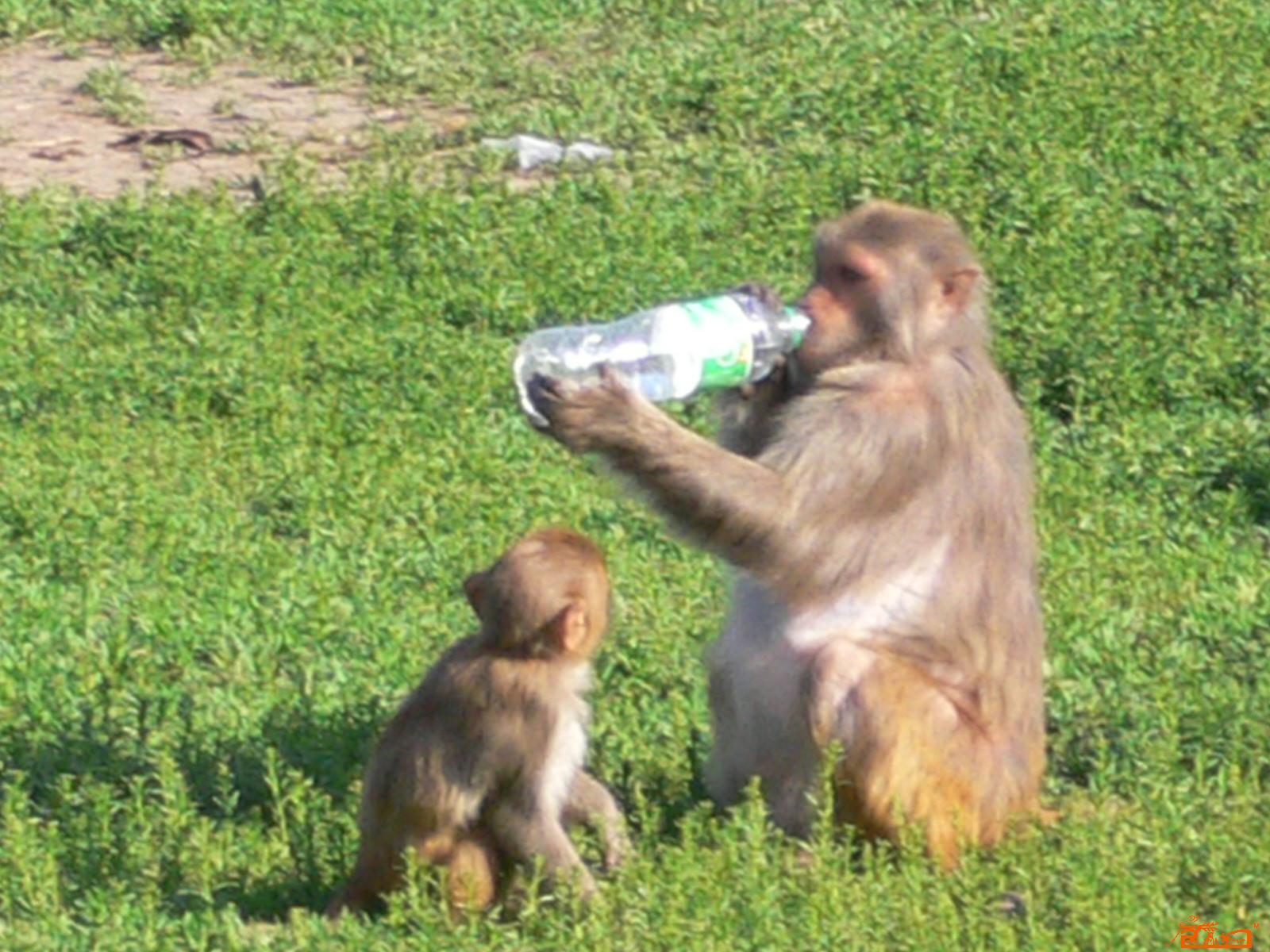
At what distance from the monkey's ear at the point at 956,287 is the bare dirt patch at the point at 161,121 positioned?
18.1ft

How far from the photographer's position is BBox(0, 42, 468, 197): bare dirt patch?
1197 cm

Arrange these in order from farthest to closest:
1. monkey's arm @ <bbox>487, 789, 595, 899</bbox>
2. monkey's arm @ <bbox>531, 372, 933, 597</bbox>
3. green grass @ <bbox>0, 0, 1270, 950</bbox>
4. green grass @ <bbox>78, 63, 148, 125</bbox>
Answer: green grass @ <bbox>78, 63, 148, 125</bbox> < monkey's arm @ <bbox>531, 372, 933, 597</bbox> < green grass @ <bbox>0, 0, 1270, 950</bbox> < monkey's arm @ <bbox>487, 789, 595, 899</bbox>

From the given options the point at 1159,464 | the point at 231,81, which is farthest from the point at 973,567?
the point at 231,81

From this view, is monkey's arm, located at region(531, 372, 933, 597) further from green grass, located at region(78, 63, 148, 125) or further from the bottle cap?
green grass, located at region(78, 63, 148, 125)

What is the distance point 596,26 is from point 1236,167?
3.48m

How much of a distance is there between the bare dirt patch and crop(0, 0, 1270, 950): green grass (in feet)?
0.83

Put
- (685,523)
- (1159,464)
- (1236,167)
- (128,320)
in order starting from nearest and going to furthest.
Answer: (685,523) < (1159,464) < (128,320) < (1236,167)

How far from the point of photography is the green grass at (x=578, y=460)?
6129 mm

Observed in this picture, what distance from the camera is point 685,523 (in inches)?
255

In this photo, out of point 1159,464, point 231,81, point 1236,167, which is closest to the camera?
point 1159,464

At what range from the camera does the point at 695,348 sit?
6.61 m

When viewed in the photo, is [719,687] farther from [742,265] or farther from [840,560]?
[742,265]

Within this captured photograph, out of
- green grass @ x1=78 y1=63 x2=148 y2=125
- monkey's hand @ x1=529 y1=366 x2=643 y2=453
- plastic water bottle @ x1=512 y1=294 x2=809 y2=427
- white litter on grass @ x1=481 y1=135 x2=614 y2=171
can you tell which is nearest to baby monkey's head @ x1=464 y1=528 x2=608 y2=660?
monkey's hand @ x1=529 y1=366 x2=643 y2=453

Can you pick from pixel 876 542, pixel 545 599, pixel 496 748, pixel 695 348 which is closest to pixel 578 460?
pixel 695 348
